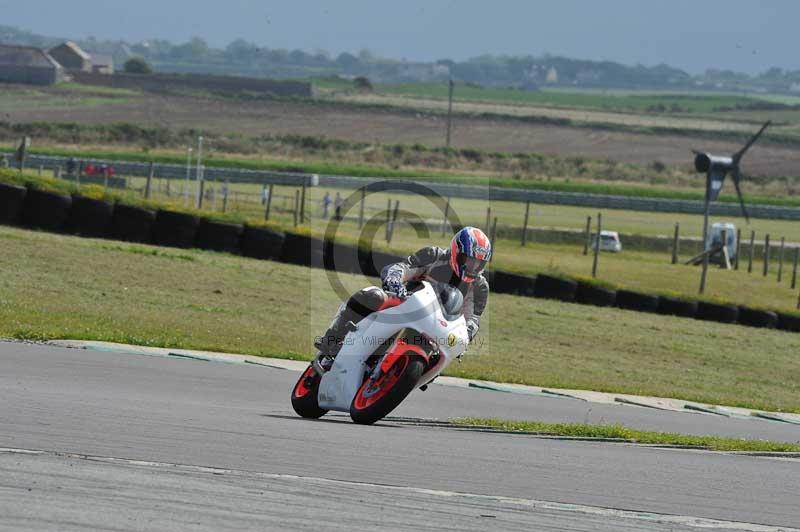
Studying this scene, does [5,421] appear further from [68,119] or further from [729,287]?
[68,119]

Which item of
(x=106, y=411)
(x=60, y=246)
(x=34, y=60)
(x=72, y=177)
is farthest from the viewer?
(x=34, y=60)

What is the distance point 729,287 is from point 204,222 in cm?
1878

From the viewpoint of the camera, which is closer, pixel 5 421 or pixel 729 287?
pixel 5 421

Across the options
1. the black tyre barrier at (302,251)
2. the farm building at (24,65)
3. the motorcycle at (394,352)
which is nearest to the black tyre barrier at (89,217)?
the black tyre barrier at (302,251)

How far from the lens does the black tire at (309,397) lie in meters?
10.5

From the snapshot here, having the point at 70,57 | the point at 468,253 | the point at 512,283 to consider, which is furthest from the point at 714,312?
Result: the point at 70,57

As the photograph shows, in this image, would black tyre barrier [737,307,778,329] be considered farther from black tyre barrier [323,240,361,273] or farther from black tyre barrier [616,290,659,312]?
black tyre barrier [323,240,361,273]

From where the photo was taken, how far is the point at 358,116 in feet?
384

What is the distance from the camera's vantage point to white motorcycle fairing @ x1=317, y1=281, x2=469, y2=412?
32.1 feet

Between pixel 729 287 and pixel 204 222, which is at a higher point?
pixel 204 222

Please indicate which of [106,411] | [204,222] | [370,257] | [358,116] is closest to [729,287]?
[370,257]

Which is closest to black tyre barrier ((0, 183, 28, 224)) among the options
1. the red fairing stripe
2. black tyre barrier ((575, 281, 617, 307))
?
black tyre barrier ((575, 281, 617, 307))

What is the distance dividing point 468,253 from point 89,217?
16.8 m

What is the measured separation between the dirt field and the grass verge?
8141cm
